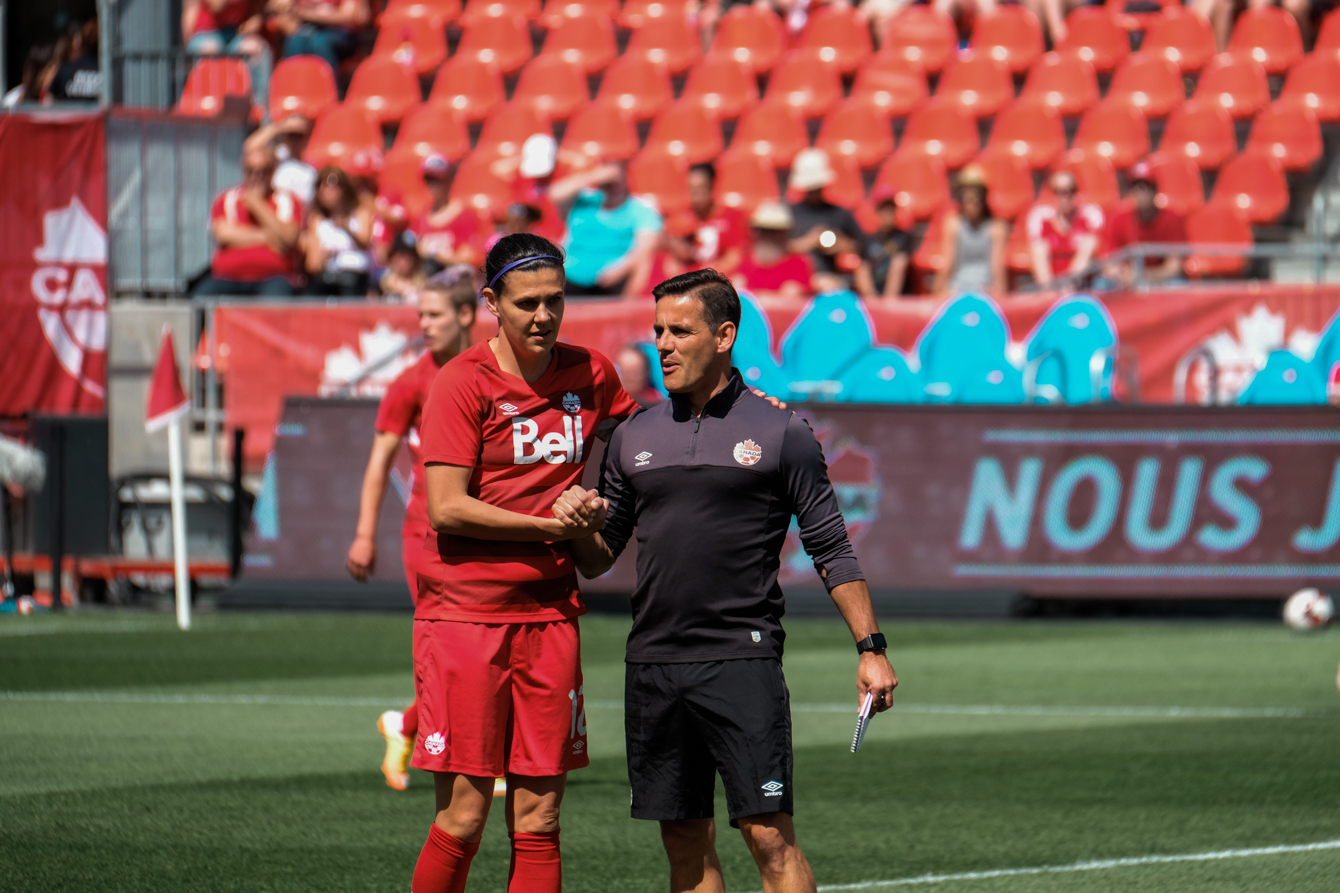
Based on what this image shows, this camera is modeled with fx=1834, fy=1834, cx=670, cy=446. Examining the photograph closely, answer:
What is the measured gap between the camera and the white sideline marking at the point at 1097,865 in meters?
6.37

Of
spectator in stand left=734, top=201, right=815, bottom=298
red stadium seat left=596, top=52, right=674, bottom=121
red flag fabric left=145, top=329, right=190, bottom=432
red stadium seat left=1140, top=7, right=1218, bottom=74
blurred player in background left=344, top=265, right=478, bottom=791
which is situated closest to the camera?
blurred player in background left=344, top=265, right=478, bottom=791

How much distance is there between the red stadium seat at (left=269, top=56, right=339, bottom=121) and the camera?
23891 millimetres

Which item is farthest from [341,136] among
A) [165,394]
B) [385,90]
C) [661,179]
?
[165,394]

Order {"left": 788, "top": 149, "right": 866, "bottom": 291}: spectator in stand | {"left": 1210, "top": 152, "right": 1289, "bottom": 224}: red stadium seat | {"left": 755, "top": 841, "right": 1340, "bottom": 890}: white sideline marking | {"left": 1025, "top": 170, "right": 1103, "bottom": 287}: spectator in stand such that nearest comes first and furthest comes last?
{"left": 755, "top": 841, "right": 1340, "bottom": 890}: white sideline marking, {"left": 788, "top": 149, "right": 866, "bottom": 291}: spectator in stand, {"left": 1025, "top": 170, "right": 1103, "bottom": 287}: spectator in stand, {"left": 1210, "top": 152, "right": 1289, "bottom": 224}: red stadium seat

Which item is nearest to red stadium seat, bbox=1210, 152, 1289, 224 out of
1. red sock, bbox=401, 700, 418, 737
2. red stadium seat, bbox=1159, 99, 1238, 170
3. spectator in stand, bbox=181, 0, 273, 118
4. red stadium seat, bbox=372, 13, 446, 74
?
red stadium seat, bbox=1159, 99, 1238, 170

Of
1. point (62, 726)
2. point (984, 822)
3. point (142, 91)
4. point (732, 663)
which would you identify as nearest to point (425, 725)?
point (732, 663)

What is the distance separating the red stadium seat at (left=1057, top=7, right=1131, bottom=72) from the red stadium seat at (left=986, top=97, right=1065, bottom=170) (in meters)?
1.28

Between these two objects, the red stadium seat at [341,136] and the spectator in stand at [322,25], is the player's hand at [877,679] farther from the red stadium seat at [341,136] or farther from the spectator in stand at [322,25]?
the spectator in stand at [322,25]

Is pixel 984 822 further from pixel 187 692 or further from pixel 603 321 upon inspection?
pixel 603 321

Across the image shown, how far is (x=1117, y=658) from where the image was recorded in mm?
12445

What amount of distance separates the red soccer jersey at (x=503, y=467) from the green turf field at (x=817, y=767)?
1.61 meters

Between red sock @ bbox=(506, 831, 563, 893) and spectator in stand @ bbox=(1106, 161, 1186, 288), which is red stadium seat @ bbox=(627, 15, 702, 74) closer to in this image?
spectator in stand @ bbox=(1106, 161, 1186, 288)

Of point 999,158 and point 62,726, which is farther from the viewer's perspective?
point 999,158

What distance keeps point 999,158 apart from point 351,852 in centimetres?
1543
